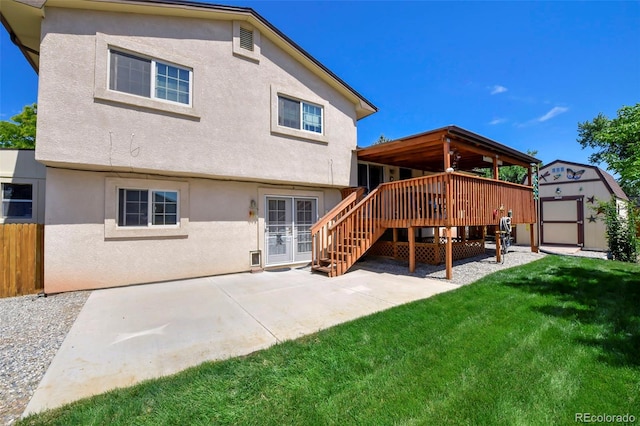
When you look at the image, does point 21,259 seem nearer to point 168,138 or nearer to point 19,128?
point 168,138

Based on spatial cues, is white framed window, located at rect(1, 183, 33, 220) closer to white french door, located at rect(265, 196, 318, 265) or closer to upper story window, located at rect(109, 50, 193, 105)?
upper story window, located at rect(109, 50, 193, 105)

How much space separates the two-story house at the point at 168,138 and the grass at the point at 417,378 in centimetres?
525

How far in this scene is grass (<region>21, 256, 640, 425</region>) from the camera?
2.30 meters

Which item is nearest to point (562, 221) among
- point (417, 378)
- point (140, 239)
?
point (417, 378)

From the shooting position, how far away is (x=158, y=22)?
709 cm

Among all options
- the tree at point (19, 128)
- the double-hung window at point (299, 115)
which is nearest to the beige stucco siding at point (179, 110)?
the double-hung window at point (299, 115)

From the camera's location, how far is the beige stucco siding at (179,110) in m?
5.89

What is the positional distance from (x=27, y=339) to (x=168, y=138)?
15.9 feet

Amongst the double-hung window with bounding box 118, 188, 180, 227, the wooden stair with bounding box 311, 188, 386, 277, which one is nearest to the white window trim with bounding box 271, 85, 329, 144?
the wooden stair with bounding box 311, 188, 386, 277

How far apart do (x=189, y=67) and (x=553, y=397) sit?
9497 millimetres

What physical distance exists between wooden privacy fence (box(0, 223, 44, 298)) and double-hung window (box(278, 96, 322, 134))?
7044 millimetres

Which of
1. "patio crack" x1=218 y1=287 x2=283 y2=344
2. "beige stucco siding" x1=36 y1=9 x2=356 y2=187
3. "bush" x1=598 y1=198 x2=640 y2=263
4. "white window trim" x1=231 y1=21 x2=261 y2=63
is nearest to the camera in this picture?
"patio crack" x1=218 y1=287 x2=283 y2=344

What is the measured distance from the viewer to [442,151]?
1019 cm

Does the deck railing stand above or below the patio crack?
above
